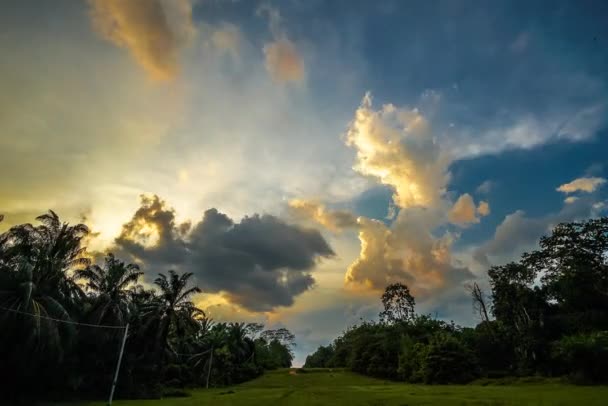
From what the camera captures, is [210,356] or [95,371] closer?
[95,371]

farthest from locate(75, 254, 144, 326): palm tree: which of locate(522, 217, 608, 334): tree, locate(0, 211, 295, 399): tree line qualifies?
locate(522, 217, 608, 334): tree

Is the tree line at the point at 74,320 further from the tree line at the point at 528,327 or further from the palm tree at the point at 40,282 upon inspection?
the tree line at the point at 528,327

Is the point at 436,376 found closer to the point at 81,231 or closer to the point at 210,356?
the point at 210,356

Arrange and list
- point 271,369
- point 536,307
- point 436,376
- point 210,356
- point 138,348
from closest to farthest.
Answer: point 138,348
point 436,376
point 536,307
point 210,356
point 271,369

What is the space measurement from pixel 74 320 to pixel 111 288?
637 cm

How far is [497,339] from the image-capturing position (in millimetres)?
64312

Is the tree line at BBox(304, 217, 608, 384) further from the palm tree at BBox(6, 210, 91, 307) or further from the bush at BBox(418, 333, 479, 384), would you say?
the palm tree at BBox(6, 210, 91, 307)

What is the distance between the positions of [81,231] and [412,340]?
5710 cm

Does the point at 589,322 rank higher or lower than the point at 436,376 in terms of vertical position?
higher

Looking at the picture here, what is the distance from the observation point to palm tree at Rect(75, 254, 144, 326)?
43.8 metres

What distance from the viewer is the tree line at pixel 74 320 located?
3288 cm

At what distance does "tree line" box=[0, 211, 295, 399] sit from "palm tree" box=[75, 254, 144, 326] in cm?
11

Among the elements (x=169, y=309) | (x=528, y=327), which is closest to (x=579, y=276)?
(x=528, y=327)

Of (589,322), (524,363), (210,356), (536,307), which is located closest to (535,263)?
(536,307)
